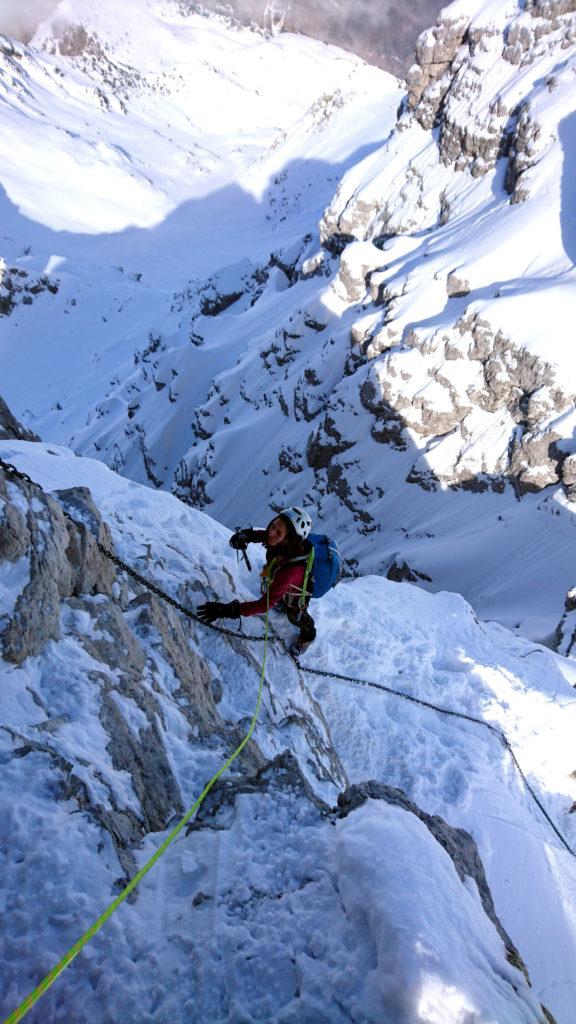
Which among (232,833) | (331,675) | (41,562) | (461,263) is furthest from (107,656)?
(461,263)

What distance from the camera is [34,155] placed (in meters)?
89.2

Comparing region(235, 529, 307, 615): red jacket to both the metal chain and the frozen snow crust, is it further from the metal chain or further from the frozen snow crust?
the frozen snow crust

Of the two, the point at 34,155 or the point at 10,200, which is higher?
the point at 34,155

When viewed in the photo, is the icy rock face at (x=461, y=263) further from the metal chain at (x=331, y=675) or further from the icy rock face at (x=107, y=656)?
the icy rock face at (x=107, y=656)

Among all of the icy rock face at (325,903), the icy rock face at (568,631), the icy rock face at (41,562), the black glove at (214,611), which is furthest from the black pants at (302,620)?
the icy rock face at (568,631)

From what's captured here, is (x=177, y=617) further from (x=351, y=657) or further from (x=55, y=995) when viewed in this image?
(x=55, y=995)

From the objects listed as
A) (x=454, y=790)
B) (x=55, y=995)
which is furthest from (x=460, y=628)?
(x=55, y=995)

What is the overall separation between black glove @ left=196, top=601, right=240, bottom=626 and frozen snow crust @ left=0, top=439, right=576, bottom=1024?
0.23 meters

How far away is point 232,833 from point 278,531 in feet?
9.76

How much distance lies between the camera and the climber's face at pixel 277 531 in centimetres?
568

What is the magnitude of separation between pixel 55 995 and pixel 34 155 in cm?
11082

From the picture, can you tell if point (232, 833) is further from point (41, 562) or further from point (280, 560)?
point (280, 560)

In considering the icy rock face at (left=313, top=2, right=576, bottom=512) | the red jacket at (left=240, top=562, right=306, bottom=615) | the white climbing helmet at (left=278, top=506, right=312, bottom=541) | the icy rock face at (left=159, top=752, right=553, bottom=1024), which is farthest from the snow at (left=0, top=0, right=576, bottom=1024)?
the white climbing helmet at (left=278, top=506, right=312, bottom=541)

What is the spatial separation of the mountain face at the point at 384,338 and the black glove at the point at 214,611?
18630mm
